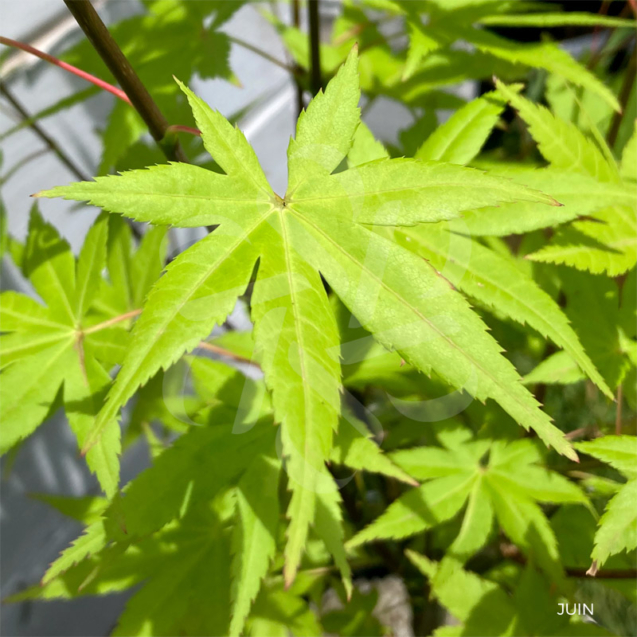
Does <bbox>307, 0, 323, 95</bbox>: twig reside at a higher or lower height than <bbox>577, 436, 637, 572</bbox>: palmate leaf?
higher

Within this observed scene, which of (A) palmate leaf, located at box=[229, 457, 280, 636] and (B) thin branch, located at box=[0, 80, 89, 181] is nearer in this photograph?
(A) palmate leaf, located at box=[229, 457, 280, 636]

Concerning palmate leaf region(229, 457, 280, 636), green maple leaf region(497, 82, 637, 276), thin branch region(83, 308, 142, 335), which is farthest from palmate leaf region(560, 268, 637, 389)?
thin branch region(83, 308, 142, 335)

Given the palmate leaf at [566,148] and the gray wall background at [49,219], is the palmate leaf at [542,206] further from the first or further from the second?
the gray wall background at [49,219]

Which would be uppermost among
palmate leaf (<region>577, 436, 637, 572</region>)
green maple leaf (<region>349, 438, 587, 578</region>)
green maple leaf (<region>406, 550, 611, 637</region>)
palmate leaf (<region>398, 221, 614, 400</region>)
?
palmate leaf (<region>398, 221, 614, 400</region>)

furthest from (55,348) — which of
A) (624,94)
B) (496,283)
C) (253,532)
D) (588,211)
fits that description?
(624,94)

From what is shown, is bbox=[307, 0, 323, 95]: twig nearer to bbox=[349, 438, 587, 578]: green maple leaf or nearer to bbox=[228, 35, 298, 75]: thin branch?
bbox=[228, 35, 298, 75]: thin branch

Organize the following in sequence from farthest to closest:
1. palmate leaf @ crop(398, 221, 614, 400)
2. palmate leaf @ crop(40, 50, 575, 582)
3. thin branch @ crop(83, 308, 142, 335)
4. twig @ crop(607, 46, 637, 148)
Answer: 1. twig @ crop(607, 46, 637, 148)
2. thin branch @ crop(83, 308, 142, 335)
3. palmate leaf @ crop(398, 221, 614, 400)
4. palmate leaf @ crop(40, 50, 575, 582)

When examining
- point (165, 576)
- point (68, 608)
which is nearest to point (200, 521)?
point (165, 576)
